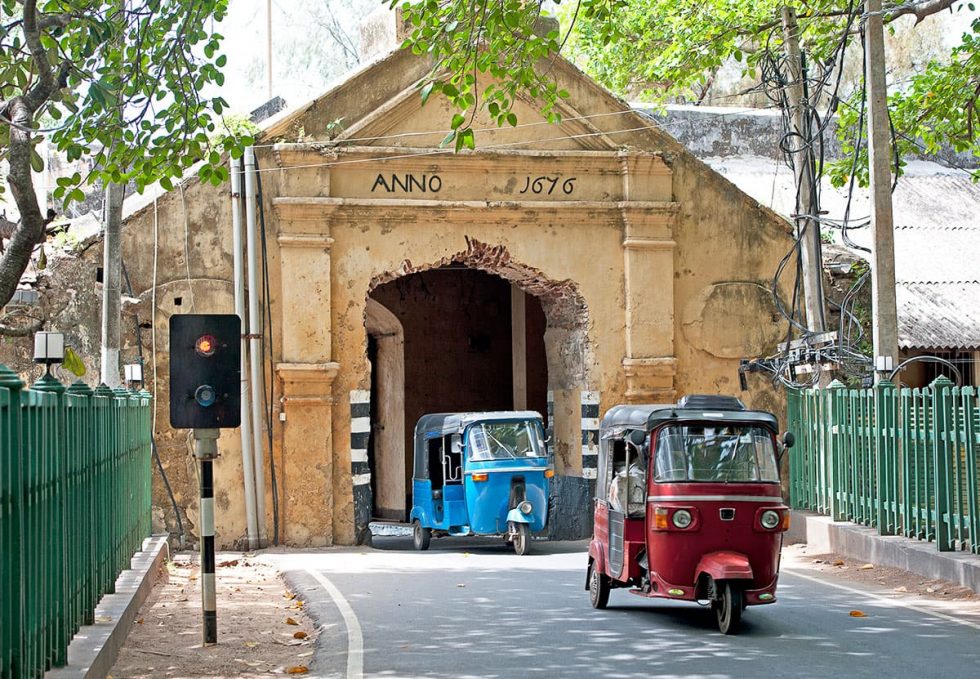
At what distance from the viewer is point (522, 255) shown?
65.9ft

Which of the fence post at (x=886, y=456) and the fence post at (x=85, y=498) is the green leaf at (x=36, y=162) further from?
the fence post at (x=886, y=456)

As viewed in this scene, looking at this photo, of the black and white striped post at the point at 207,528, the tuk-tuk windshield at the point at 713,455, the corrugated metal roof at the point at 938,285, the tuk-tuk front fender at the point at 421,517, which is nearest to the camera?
the black and white striped post at the point at 207,528

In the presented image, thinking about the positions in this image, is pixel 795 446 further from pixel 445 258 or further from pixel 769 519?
pixel 769 519

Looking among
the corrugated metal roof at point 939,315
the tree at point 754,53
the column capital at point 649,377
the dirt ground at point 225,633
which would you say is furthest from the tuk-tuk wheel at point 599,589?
the corrugated metal roof at point 939,315

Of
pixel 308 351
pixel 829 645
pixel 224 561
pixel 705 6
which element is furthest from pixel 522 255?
pixel 829 645

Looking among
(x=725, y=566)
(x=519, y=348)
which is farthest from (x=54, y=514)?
(x=519, y=348)

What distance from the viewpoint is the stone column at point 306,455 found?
18969 mm

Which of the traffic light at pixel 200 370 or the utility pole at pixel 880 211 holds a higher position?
the utility pole at pixel 880 211

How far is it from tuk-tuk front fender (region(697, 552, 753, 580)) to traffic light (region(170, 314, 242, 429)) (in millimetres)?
3755

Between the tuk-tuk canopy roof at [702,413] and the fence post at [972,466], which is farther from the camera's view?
the fence post at [972,466]

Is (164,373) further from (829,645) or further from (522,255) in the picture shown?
(829,645)

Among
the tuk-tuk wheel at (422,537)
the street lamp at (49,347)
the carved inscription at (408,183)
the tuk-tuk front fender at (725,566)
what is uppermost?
the carved inscription at (408,183)

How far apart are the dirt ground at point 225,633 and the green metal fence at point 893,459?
6.43 metres

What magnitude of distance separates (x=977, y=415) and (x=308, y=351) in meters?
9.98
